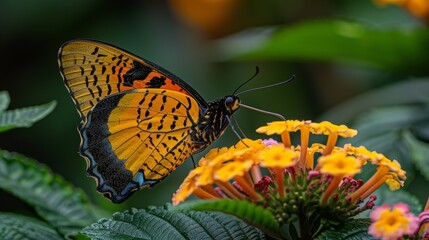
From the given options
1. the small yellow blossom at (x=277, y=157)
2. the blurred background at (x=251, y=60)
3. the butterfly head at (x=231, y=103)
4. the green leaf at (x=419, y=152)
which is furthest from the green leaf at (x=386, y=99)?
the small yellow blossom at (x=277, y=157)

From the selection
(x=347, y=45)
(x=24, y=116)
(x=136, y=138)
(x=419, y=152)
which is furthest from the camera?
(x=347, y=45)

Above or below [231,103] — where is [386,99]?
below

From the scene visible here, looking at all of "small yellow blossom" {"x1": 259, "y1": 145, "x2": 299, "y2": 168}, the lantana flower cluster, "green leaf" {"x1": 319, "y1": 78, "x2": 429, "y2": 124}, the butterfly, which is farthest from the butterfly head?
"green leaf" {"x1": 319, "y1": 78, "x2": 429, "y2": 124}

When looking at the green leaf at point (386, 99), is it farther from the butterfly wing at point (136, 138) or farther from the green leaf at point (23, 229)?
the green leaf at point (23, 229)

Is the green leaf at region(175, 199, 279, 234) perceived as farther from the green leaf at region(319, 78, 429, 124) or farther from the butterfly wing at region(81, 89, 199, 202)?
the green leaf at region(319, 78, 429, 124)

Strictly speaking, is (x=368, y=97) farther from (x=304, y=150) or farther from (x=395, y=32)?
(x=304, y=150)

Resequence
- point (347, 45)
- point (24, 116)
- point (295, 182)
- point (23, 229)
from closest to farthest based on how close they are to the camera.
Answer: point (295, 182), point (23, 229), point (24, 116), point (347, 45)

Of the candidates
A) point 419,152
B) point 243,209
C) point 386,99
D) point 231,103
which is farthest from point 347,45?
point 243,209

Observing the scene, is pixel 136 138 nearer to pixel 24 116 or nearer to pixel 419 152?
pixel 24 116

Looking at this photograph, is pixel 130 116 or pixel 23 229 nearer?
pixel 23 229
